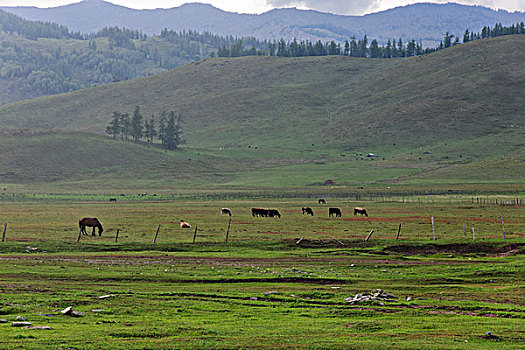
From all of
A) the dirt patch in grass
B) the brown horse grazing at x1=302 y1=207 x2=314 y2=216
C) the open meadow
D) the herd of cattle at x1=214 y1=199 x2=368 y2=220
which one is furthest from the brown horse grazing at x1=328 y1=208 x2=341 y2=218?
the dirt patch in grass

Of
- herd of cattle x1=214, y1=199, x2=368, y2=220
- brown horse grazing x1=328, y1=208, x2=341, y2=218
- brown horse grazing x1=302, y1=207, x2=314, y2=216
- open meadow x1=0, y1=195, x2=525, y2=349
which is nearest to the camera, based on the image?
open meadow x1=0, y1=195, x2=525, y2=349

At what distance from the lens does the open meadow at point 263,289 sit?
18.5 m

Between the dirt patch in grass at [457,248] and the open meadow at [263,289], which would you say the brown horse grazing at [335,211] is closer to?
the open meadow at [263,289]

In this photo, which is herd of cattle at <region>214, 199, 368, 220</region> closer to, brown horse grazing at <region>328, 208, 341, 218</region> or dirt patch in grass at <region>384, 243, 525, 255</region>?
brown horse grazing at <region>328, 208, 341, 218</region>

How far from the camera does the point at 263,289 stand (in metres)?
27.9

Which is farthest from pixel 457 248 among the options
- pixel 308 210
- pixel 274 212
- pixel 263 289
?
pixel 308 210

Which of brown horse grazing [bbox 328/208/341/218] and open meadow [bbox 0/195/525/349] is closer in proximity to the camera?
open meadow [bbox 0/195/525/349]

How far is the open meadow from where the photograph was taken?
730 inches

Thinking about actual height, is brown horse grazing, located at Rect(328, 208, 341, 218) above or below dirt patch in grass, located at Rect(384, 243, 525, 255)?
below

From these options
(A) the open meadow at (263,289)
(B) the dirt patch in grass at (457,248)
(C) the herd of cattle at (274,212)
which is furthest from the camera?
(C) the herd of cattle at (274,212)

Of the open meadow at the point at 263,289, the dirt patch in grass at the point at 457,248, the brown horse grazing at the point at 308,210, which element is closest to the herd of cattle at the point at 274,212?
the brown horse grazing at the point at 308,210

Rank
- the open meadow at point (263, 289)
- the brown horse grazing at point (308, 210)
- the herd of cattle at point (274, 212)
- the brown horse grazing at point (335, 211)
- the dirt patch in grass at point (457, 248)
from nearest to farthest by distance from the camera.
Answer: the open meadow at point (263, 289)
the dirt patch in grass at point (457, 248)
the herd of cattle at point (274, 212)
the brown horse grazing at point (335, 211)
the brown horse grazing at point (308, 210)

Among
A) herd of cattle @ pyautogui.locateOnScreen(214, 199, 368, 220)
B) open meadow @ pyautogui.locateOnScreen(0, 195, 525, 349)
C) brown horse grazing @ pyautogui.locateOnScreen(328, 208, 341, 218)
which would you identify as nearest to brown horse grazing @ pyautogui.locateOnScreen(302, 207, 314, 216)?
herd of cattle @ pyautogui.locateOnScreen(214, 199, 368, 220)

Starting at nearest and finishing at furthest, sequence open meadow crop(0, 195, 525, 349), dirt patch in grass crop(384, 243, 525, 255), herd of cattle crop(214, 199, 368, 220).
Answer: open meadow crop(0, 195, 525, 349), dirt patch in grass crop(384, 243, 525, 255), herd of cattle crop(214, 199, 368, 220)
